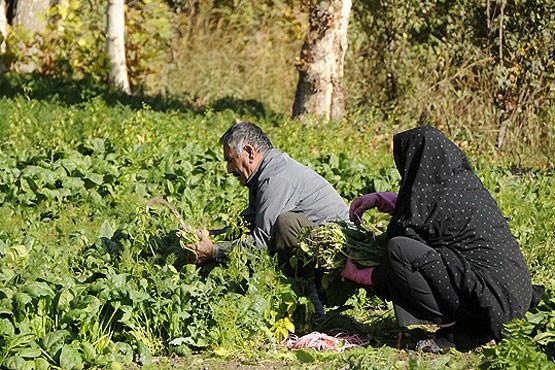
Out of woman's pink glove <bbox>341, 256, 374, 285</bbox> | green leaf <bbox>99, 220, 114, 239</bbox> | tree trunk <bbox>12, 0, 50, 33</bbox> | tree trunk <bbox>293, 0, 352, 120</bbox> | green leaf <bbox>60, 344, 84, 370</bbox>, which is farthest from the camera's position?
tree trunk <bbox>12, 0, 50, 33</bbox>

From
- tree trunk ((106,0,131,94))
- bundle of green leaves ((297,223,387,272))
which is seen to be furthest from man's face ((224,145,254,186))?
tree trunk ((106,0,131,94))

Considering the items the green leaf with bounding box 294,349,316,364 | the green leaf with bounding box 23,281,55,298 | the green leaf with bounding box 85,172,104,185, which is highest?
the green leaf with bounding box 23,281,55,298

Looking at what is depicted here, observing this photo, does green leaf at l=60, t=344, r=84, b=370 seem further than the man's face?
No

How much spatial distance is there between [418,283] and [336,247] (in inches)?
21.6

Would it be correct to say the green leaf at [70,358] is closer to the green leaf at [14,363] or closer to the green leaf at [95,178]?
the green leaf at [14,363]

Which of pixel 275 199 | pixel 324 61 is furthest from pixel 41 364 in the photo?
pixel 324 61

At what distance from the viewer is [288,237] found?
5.46 metres

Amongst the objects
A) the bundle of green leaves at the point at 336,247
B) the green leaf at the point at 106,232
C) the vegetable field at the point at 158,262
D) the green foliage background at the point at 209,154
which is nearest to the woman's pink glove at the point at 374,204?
the vegetable field at the point at 158,262

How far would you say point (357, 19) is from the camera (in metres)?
13.7

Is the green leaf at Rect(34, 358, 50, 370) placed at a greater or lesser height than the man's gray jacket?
lesser

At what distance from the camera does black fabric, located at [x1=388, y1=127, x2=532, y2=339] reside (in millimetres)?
4891

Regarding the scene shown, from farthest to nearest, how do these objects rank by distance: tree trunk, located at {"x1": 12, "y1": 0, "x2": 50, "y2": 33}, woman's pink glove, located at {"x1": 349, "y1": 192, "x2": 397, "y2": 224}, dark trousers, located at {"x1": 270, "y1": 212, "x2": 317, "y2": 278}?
1. tree trunk, located at {"x1": 12, "y1": 0, "x2": 50, "y2": 33}
2. woman's pink glove, located at {"x1": 349, "y1": 192, "x2": 397, "y2": 224}
3. dark trousers, located at {"x1": 270, "y1": 212, "x2": 317, "y2": 278}

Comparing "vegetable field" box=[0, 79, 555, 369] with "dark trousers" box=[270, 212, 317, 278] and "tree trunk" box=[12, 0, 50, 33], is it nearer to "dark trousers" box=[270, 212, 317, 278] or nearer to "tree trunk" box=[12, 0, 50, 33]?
"dark trousers" box=[270, 212, 317, 278]

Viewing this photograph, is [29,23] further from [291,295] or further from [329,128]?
[291,295]
